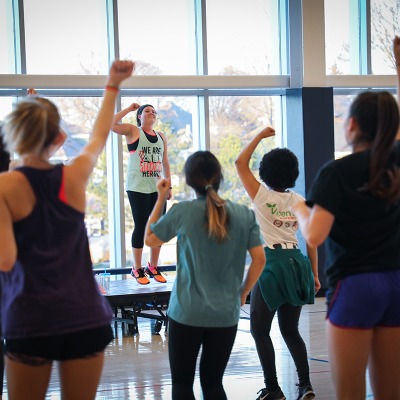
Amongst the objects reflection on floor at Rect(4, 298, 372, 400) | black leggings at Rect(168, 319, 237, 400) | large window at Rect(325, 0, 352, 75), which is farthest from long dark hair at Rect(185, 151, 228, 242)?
large window at Rect(325, 0, 352, 75)

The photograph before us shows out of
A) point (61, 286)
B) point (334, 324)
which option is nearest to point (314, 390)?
point (334, 324)

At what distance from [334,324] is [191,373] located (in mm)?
777

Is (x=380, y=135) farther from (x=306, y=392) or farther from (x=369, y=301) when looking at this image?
(x=306, y=392)

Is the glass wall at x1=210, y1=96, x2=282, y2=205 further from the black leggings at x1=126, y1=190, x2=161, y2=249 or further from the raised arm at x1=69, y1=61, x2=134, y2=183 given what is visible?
the raised arm at x1=69, y1=61, x2=134, y2=183

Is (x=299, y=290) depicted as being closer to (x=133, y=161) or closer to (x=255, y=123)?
(x=133, y=161)

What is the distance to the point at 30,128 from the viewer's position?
6.86 ft

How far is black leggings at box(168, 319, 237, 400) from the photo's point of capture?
2.79 m

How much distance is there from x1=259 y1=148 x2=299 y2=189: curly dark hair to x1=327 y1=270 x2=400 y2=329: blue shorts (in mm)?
1542

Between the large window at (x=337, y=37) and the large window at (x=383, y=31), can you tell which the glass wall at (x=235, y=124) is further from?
the large window at (x=383, y=31)

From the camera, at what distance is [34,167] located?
6.86ft

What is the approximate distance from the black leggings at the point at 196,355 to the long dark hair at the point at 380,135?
921 millimetres

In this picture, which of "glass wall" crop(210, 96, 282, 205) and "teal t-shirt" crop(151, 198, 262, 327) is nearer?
"teal t-shirt" crop(151, 198, 262, 327)

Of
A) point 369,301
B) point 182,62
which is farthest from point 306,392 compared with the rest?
point 182,62

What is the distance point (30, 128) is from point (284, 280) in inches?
81.5
